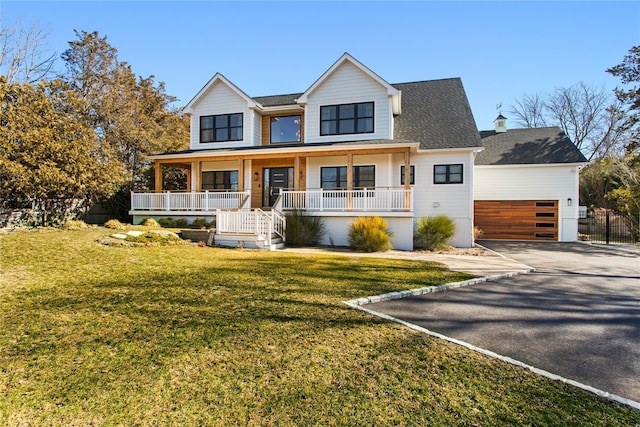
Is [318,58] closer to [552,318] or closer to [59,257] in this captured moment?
[59,257]

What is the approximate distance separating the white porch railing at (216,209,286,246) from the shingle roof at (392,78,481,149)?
339 inches

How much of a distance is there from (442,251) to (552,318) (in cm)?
847

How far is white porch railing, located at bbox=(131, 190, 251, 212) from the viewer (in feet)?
52.9

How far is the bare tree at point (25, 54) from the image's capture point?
19.7 meters

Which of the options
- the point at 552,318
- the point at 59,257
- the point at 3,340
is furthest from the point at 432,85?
the point at 3,340

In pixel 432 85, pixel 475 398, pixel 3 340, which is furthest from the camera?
pixel 432 85

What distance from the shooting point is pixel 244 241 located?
1234cm

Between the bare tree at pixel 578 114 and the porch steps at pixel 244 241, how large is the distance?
33.4m

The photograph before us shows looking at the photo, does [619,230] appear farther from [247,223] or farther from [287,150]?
[247,223]

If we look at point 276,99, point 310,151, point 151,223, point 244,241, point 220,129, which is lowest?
point 244,241

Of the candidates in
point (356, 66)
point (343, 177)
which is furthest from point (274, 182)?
point (356, 66)

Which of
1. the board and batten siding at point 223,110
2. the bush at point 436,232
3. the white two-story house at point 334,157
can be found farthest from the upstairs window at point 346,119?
the bush at point 436,232

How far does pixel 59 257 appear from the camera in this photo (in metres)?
7.88

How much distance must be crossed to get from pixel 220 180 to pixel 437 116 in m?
12.7
